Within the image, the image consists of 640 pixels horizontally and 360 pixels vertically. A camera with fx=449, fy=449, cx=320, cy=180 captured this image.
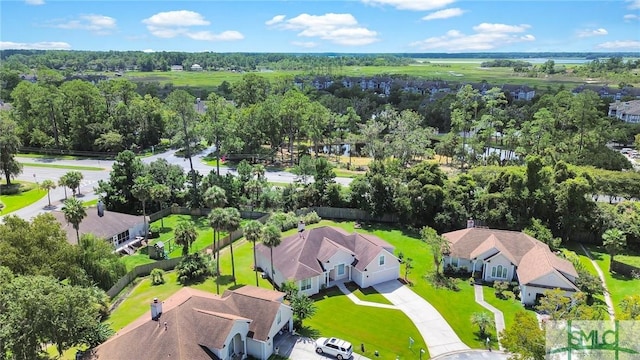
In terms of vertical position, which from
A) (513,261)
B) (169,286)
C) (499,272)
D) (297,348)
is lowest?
(297,348)

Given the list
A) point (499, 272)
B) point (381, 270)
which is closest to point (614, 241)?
point (499, 272)

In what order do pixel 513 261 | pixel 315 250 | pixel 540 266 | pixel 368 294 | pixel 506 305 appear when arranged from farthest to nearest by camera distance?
1. pixel 513 261
2. pixel 315 250
3. pixel 368 294
4. pixel 540 266
5. pixel 506 305

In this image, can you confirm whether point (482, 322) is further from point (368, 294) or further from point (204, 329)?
point (204, 329)

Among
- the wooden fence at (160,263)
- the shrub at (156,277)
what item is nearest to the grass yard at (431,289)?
the wooden fence at (160,263)

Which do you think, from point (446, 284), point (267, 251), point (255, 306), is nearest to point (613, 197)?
point (446, 284)

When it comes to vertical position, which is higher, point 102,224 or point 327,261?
point 102,224

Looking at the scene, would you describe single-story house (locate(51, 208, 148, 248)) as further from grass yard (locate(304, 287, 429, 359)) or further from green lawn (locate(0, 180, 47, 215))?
grass yard (locate(304, 287, 429, 359))
